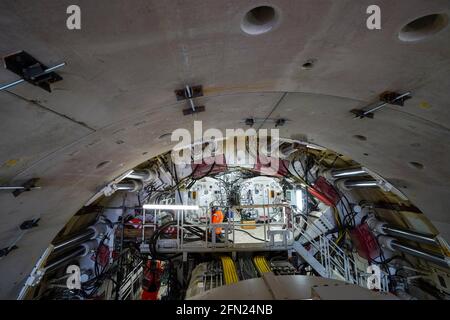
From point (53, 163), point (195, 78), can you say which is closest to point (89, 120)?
point (53, 163)

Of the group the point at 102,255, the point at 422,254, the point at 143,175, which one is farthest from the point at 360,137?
the point at 102,255

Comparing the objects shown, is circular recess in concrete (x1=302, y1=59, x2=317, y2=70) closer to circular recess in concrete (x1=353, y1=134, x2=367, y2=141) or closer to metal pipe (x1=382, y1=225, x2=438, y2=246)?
circular recess in concrete (x1=353, y1=134, x2=367, y2=141)

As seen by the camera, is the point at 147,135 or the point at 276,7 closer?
the point at 276,7

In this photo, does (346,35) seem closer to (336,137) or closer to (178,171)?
(336,137)

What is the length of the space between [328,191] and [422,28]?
628 cm

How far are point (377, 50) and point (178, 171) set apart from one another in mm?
6571

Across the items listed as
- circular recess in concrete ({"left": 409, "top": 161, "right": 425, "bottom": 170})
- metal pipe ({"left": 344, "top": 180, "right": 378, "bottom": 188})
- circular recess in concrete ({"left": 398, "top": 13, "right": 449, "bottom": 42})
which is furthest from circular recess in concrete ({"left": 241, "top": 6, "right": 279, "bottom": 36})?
metal pipe ({"left": 344, "top": 180, "right": 378, "bottom": 188})

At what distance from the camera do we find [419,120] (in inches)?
113

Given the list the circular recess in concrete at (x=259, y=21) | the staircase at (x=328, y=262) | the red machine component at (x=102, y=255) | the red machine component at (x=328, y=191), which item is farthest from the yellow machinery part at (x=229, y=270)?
the circular recess in concrete at (x=259, y=21)

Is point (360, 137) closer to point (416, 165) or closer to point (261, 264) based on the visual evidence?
point (416, 165)

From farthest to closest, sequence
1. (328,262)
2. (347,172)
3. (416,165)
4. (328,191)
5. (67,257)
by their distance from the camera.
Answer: (328,191) < (328,262) < (347,172) < (67,257) < (416,165)

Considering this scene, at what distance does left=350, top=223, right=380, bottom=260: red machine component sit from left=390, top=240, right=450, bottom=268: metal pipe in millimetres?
596

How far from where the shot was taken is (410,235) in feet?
18.3

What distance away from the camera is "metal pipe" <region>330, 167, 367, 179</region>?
594 cm
